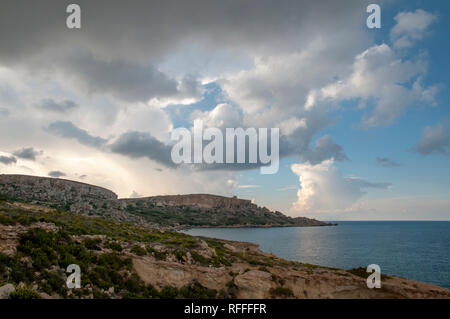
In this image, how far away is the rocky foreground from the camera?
1343 cm

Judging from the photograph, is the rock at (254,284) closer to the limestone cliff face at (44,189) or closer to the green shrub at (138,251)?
the green shrub at (138,251)

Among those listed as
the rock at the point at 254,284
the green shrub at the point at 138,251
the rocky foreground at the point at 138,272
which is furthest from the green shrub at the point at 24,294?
the rock at the point at 254,284

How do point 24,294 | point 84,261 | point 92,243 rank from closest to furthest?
1. point 24,294
2. point 84,261
3. point 92,243

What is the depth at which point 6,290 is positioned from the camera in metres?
10.2

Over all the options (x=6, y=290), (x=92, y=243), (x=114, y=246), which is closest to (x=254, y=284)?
(x=114, y=246)

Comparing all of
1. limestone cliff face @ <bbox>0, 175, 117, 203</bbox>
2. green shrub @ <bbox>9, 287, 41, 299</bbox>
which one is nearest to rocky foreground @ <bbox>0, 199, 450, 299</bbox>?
green shrub @ <bbox>9, 287, 41, 299</bbox>

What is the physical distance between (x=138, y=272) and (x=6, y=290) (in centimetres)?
822

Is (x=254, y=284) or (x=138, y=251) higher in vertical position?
(x=138, y=251)

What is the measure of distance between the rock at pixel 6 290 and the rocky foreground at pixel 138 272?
1307mm

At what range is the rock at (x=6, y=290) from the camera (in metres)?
9.94

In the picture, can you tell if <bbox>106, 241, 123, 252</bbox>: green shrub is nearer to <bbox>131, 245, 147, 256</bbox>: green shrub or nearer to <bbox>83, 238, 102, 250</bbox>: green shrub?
<bbox>83, 238, 102, 250</bbox>: green shrub

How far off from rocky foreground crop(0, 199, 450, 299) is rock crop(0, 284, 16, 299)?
1.31 m

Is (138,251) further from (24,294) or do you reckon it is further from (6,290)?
(6,290)
